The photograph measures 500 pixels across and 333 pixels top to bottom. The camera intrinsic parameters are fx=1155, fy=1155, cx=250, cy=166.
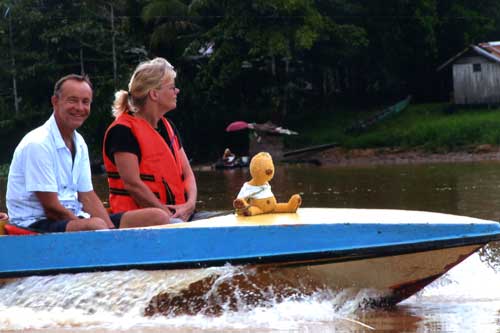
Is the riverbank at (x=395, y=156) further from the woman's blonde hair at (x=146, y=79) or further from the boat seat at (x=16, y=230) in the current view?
the boat seat at (x=16, y=230)

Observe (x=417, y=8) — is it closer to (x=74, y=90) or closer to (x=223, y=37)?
(x=223, y=37)

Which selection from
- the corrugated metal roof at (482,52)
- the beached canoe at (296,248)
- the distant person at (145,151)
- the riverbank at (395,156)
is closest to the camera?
the beached canoe at (296,248)

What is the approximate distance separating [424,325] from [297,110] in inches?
1166

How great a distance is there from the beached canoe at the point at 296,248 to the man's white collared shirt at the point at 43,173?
0.20m

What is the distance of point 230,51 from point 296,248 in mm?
26271

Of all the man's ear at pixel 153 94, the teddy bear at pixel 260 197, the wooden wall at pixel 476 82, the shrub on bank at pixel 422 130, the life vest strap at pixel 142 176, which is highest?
the man's ear at pixel 153 94

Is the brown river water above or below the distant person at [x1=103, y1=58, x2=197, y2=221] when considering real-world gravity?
below

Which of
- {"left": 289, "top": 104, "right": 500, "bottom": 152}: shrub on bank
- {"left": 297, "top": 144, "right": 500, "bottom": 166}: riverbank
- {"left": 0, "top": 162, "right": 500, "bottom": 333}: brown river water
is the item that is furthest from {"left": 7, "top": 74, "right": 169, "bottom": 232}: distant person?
{"left": 289, "top": 104, "right": 500, "bottom": 152}: shrub on bank

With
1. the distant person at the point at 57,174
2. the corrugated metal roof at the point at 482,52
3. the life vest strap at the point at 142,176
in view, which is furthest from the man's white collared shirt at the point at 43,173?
the corrugated metal roof at the point at 482,52

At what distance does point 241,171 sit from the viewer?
28.1m

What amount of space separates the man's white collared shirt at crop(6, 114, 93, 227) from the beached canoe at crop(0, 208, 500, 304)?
0.67 feet

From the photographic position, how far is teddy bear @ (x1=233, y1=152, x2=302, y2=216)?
6676mm

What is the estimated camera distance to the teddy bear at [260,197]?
21.9 feet

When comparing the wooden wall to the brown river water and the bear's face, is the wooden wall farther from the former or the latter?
the bear's face
